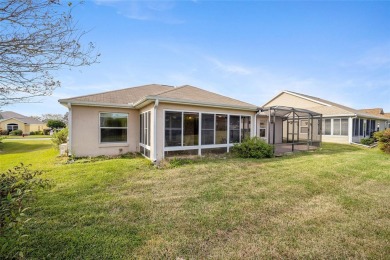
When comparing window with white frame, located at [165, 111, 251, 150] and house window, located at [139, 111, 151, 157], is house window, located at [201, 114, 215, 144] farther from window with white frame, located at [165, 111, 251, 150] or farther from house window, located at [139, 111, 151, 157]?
house window, located at [139, 111, 151, 157]

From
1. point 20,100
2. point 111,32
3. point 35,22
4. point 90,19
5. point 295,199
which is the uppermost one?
point 111,32

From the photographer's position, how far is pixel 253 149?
33.9 feet

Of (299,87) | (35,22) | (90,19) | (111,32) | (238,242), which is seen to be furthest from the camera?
(299,87)

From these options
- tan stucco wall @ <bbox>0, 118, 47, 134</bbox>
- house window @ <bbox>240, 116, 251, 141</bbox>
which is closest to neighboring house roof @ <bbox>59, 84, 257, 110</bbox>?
house window @ <bbox>240, 116, 251, 141</bbox>

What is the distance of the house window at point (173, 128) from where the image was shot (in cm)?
891

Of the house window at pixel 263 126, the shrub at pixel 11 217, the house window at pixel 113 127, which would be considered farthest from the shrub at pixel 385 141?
the shrub at pixel 11 217

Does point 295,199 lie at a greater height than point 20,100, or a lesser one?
lesser

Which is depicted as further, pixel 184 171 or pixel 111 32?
pixel 184 171

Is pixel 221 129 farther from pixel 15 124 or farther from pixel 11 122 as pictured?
pixel 11 122

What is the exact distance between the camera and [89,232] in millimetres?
3221

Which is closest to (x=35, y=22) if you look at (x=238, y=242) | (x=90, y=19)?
(x=90, y=19)

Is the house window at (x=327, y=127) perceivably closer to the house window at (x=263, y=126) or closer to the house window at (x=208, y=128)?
the house window at (x=263, y=126)

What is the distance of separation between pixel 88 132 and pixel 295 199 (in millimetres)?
9948

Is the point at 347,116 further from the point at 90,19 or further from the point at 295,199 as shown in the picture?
the point at 90,19
